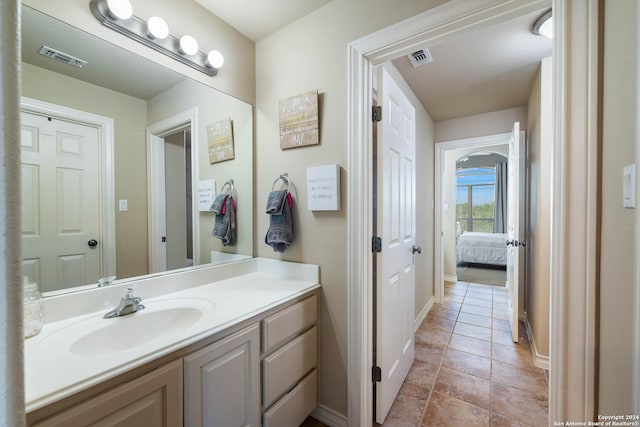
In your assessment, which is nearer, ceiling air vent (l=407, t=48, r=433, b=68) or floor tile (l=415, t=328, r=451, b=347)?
ceiling air vent (l=407, t=48, r=433, b=68)

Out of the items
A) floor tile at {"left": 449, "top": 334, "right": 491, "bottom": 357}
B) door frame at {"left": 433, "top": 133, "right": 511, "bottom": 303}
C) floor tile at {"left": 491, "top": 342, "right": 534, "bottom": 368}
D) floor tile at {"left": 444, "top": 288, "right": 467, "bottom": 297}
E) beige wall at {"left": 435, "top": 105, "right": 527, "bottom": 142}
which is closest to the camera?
floor tile at {"left": 491, "top": 342, "right": 534, "bottom": 368}

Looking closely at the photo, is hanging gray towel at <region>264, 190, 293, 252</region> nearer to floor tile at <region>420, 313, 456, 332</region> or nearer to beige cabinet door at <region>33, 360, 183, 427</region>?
beige cabinet door at <region>33, 360, 183, 427</region>

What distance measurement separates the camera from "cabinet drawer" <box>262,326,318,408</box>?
1168mm

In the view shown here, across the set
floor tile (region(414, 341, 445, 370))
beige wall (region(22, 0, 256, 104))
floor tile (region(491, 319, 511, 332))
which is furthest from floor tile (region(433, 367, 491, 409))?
beige wall (region(22, 0, 256, 104))

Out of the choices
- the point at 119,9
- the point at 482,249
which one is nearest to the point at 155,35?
the point at 119,9

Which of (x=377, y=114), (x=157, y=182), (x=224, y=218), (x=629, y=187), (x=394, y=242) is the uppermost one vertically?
(x=377, y=114)

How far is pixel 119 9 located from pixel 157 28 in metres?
0.15

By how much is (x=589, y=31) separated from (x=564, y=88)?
6.9 inches

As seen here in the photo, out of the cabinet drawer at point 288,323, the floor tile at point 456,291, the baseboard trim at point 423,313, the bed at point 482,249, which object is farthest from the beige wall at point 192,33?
the bed at point 482,249

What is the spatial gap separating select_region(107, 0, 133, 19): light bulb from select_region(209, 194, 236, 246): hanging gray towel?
94 centimetres

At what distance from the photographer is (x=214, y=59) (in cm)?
150

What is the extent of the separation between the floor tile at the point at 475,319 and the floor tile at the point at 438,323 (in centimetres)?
16

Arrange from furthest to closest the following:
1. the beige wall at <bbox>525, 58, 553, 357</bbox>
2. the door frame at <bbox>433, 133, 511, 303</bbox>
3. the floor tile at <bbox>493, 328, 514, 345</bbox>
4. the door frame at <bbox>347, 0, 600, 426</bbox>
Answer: the door frame at <bbox>433, 133, 511, 303</bbox>, the floor tile at <bbox>493, 328, 514, 345</bbox>, the beige wall at <bbox>525, 58, 553, 357</bbox>, the door frame at <bbox>347, 0, 600, 426</bbox>

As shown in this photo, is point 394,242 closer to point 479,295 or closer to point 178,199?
point 178,199
